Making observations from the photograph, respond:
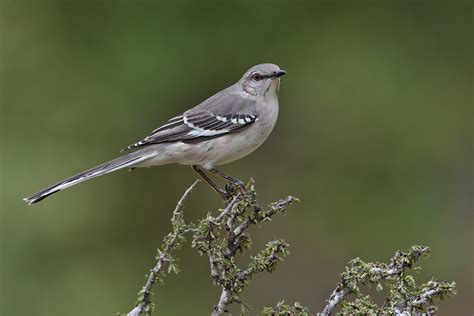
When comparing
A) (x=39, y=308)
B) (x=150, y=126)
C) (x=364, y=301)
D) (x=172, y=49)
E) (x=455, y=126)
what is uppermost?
(x=455, y=126)

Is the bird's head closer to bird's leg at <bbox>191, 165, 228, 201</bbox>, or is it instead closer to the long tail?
bird's leg at <bbox>191, 165, 228, 201</bbox>

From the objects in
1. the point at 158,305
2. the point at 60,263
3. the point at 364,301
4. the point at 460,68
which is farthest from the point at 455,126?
the point at 364,301

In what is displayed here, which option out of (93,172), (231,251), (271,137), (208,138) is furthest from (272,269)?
(271,137)

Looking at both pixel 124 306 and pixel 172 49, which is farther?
pixel 172 49

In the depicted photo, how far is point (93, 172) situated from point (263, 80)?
5.31ft

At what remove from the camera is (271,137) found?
308 inches

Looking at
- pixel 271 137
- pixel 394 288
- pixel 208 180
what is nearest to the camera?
pixel 394 288

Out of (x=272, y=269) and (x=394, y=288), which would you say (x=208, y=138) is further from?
(x=394, y=288)

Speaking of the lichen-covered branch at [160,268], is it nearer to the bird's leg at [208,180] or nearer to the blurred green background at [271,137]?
the bird's leg at [208,180]

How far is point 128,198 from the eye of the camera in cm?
721

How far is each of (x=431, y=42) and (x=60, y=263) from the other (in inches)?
192

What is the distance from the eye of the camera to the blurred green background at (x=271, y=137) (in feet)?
23.1

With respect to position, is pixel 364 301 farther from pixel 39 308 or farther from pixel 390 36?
pixel 390 36

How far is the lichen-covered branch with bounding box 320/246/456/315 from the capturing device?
9.46ft
